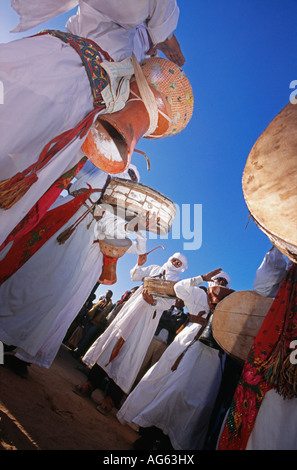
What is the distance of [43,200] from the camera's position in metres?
1.61

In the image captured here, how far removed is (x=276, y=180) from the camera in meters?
0.91

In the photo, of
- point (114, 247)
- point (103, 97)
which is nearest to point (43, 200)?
point (103, 97)

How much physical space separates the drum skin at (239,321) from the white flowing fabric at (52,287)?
1.62 m

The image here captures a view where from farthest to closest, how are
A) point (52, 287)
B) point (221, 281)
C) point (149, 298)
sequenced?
point (149, 298), point (221, 281), point (52, 287)

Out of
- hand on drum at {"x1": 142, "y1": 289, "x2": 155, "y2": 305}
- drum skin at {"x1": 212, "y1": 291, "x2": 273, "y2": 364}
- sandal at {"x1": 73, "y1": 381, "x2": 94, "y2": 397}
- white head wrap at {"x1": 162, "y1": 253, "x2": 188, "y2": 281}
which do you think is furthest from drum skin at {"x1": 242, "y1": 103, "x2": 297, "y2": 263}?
white head wrap at {"x1": 162, "y1": 253, "x2": 188, "y2": 281}

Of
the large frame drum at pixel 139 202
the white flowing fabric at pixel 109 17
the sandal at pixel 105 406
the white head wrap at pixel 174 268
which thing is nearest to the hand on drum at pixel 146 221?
the large frame drum at pixel 139 202

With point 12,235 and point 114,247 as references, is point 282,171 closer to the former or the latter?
point 12,235

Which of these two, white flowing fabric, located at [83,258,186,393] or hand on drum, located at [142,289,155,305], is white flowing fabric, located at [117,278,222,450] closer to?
white flowing fabric, located at [83,258,186,393]

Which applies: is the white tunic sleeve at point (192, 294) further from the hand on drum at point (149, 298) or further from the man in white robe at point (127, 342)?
the hand on drum at point (149, 298)

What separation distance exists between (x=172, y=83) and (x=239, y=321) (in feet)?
5.95

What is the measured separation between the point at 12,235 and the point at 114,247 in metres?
1.13

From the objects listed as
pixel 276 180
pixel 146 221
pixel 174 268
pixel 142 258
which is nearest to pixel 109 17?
pixel 276 180

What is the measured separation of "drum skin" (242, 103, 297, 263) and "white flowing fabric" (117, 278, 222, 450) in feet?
6.94

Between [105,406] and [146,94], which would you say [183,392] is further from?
[146,94]
